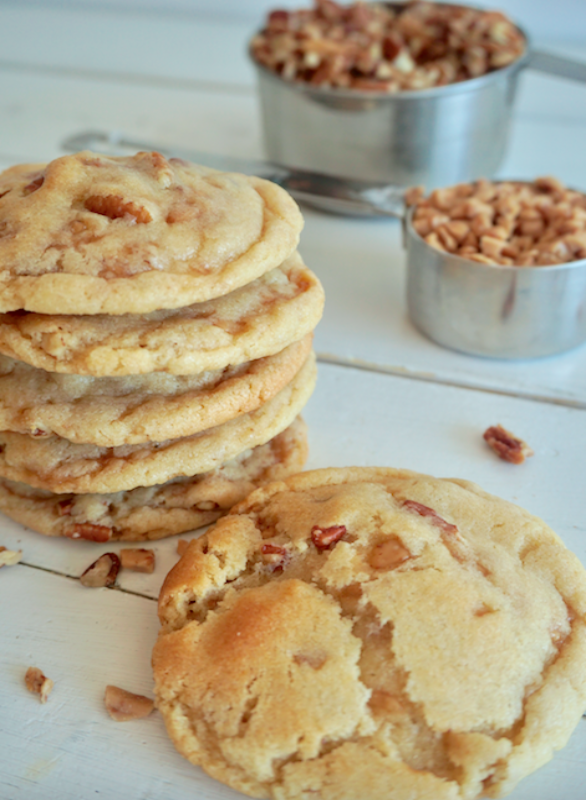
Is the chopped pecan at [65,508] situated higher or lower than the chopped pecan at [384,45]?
lower

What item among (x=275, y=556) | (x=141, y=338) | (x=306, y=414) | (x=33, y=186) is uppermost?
(x=33, y=186)

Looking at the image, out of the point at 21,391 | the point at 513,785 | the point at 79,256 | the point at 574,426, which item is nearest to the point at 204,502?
the point at 21,391

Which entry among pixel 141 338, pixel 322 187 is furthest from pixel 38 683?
pixel 322 187

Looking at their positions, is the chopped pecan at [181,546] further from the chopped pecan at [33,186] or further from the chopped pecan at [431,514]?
the chopped pecan at [33,186]

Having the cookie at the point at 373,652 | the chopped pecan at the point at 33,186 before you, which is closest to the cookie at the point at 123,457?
the cookie at the point at 373,652

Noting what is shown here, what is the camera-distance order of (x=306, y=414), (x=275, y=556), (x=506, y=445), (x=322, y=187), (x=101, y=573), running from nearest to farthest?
(x=275, y=556) < (x=101, y=573) < (x=506, y=445) < (x=306, y=414) < (x=322, y=187)

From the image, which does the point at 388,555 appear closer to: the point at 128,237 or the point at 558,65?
the point at 128,237

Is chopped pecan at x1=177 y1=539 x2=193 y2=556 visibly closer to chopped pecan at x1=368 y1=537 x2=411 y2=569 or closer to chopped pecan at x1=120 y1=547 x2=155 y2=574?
chopped pecan at x1=120 y1=547 x2=155 y2=574

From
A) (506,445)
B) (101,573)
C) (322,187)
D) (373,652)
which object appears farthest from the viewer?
(322,187)
